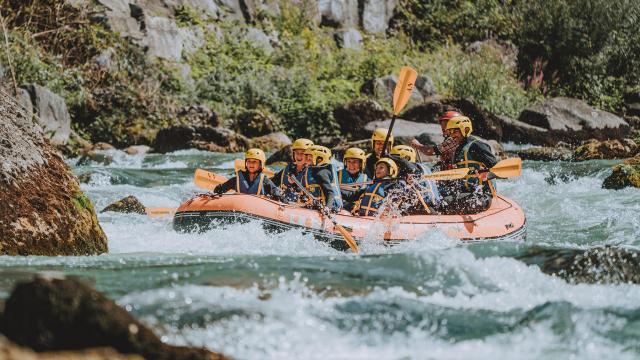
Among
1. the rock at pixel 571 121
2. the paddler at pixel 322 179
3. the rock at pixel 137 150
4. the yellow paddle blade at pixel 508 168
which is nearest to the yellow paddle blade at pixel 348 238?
the paddler at pixel 322 179

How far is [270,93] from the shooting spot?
17.2 meters

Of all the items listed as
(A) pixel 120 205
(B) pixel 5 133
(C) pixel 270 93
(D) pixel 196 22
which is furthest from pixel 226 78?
(B) pixel 5 133

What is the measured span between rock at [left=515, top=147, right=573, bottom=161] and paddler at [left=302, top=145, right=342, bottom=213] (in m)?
6.77

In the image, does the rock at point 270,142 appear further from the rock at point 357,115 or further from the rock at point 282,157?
the rock at point 282,157

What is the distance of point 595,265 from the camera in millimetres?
4930

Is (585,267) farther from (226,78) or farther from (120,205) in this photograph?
(226,78)

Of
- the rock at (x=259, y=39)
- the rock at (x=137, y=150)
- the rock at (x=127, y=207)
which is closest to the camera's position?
the rock at (x=127, y=207)

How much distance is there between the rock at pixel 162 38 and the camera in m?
17.9

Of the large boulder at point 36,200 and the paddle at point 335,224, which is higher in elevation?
the large boulder at point 36,200

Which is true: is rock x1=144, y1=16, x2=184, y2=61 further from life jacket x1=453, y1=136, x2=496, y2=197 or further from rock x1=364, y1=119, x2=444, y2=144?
life jacket x1=453, y1=136, x2=496, y2=197

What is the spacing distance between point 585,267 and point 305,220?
277cm

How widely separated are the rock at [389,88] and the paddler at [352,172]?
995 cm

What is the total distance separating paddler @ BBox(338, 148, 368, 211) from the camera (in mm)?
7750

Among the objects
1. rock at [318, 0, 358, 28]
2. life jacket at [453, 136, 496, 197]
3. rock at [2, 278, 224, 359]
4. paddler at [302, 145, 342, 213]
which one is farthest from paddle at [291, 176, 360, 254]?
rock at [318, 0, 358, 28]
